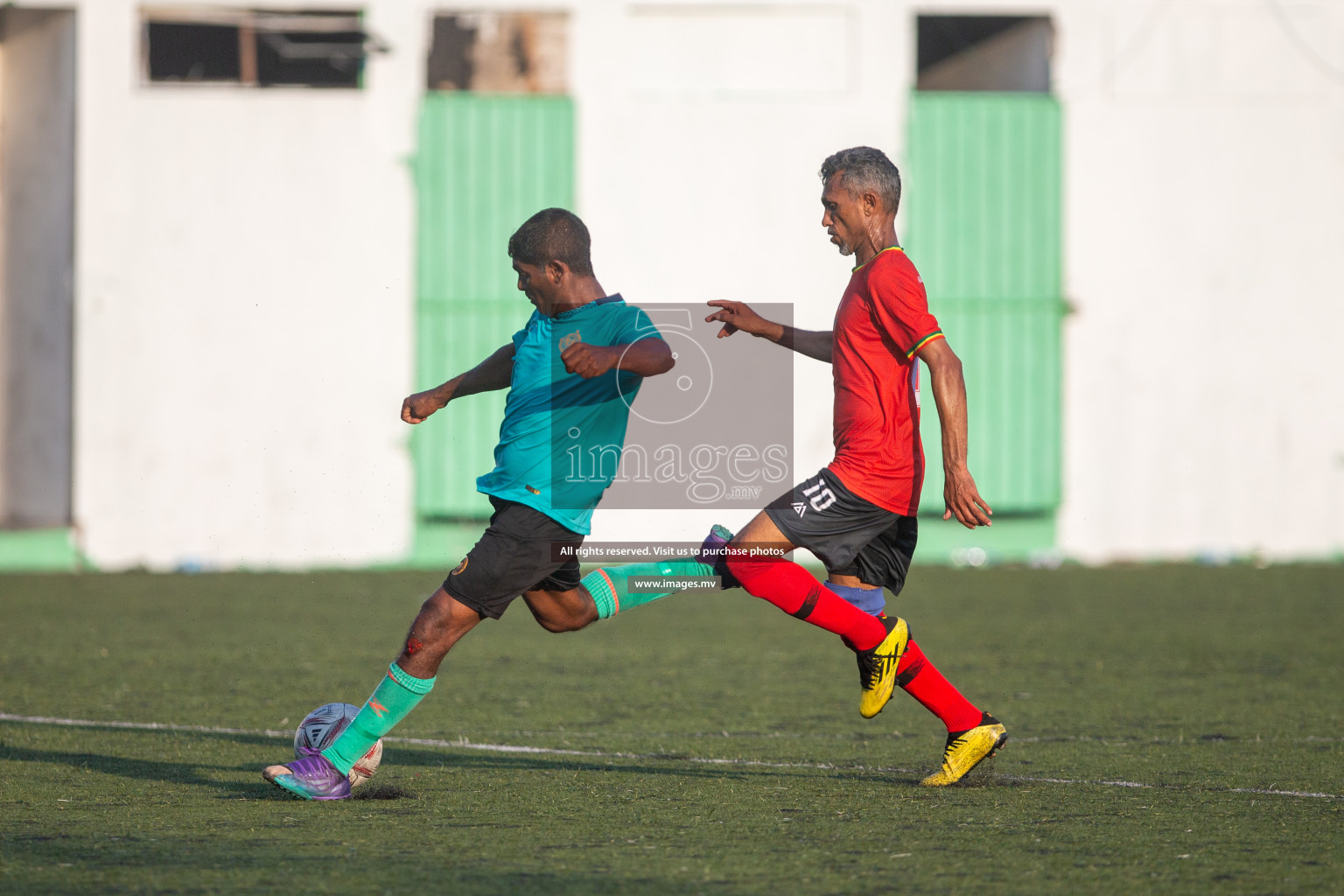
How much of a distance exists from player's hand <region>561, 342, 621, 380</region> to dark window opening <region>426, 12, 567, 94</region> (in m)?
10.2

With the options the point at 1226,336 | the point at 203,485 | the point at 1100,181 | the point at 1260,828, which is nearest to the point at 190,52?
the point at 203,485

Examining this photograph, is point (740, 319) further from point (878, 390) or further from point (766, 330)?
point (878, 390)

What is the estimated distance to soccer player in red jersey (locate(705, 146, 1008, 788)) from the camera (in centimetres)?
485

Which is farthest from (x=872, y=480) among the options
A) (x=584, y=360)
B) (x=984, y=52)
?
(x=984, y=52)

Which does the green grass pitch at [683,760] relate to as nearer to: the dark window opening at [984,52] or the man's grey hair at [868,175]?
the man's grey hair at [868,175]

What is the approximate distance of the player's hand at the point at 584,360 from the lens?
453 centimetres

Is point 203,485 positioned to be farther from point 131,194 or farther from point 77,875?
point 77,875

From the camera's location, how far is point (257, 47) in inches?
596

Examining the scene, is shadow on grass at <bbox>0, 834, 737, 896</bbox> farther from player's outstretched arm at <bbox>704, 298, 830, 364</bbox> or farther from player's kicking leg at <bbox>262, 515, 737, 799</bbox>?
player's outstretched arm at <bbox>704, 298, 830, 364</bbox>

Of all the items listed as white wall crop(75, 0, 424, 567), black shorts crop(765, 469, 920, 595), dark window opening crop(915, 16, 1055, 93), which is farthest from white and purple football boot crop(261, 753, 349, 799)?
dark window opening crop(915, 16, 1055, 93)

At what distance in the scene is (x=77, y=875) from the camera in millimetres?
3783

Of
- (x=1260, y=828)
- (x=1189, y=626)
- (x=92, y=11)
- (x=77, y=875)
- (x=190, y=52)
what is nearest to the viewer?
(x=77, y=875)

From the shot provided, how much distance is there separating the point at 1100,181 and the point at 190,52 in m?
8.51

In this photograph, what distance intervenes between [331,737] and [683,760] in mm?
1287
